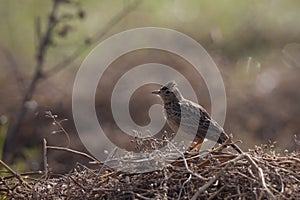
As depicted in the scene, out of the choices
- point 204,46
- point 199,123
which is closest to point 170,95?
point 199,123

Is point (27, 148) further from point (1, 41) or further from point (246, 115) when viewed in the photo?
point (1, 41)

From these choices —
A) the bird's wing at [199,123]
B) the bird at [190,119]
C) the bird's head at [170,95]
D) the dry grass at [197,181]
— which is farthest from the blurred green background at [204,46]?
the dry grass at [197,181]

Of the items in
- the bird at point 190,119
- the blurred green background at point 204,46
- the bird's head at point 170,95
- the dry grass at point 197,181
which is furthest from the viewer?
the blurred green background at point 204,46

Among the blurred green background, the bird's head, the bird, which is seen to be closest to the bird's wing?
the bird

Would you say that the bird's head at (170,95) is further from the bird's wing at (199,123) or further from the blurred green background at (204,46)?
the blurred green background at (204,46)

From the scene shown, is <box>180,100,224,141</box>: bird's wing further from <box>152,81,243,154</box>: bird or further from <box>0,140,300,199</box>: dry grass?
<box>0,140,300,199</box>: dry grass

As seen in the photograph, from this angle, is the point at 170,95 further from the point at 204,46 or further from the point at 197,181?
→ the point at 204,46
